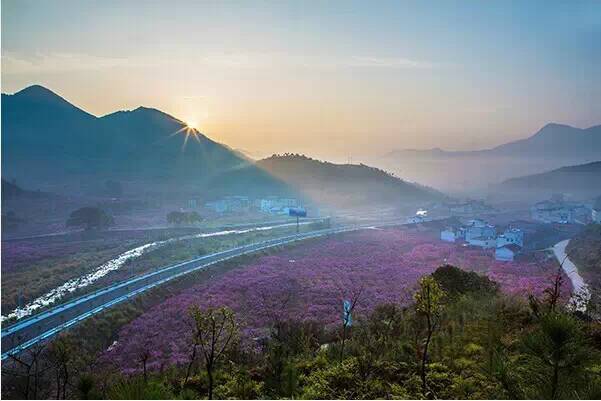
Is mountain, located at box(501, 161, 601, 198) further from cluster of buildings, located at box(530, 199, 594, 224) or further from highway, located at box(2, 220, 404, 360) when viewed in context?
highway, located at box(2, 220, 404, 360)

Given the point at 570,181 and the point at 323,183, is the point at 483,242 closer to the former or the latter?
the point at 570,181

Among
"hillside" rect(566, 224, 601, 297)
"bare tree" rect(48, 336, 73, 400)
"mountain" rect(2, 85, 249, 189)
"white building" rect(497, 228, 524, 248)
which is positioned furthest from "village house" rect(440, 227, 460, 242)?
"mountain" rect(2, 85, 249, 189)

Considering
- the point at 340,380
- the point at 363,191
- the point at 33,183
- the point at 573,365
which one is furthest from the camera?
the point at 363,191

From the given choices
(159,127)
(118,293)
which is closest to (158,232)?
(118,293)

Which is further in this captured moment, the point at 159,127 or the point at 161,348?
the point at 159,127

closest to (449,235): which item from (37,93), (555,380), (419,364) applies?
(419,364)

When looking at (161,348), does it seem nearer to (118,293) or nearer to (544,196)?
(118,293)

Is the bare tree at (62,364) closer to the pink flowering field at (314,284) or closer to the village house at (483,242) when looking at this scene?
the pink flowering field at (314,284)
